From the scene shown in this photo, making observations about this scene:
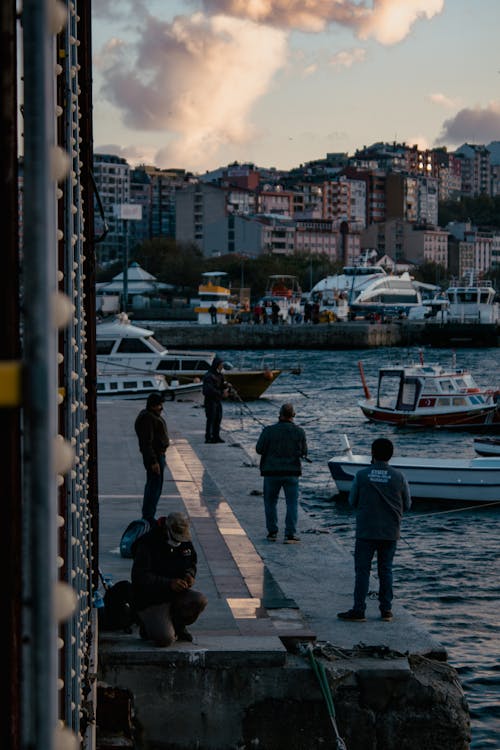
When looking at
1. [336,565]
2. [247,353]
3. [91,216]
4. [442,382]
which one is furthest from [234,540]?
[247,353]

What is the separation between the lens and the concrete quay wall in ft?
302

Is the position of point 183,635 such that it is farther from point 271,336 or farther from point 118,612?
point 271,336

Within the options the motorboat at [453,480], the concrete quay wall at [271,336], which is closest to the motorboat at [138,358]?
the motorboat at [453,480]

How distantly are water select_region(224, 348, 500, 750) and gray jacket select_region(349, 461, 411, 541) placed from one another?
179 centimetres

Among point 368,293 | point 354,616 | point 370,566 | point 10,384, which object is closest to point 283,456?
point 354,616

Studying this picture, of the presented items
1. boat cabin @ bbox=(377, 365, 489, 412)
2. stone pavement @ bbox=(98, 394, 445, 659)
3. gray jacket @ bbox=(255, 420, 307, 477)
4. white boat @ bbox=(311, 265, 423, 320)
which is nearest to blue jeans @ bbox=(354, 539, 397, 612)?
stone pavement @ bbox=(98, 394, 445, 659)

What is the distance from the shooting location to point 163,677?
829cm

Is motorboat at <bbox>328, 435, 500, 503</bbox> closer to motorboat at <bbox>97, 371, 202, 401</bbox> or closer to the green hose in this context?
the green hose

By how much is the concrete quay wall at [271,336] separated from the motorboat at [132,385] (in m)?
54.1

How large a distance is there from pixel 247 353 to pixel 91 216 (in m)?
78.1

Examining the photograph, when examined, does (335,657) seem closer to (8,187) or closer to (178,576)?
(178,576)

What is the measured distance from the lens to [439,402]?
36781 millimetres

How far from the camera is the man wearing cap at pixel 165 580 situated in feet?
27.3

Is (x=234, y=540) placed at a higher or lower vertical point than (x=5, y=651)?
lower
